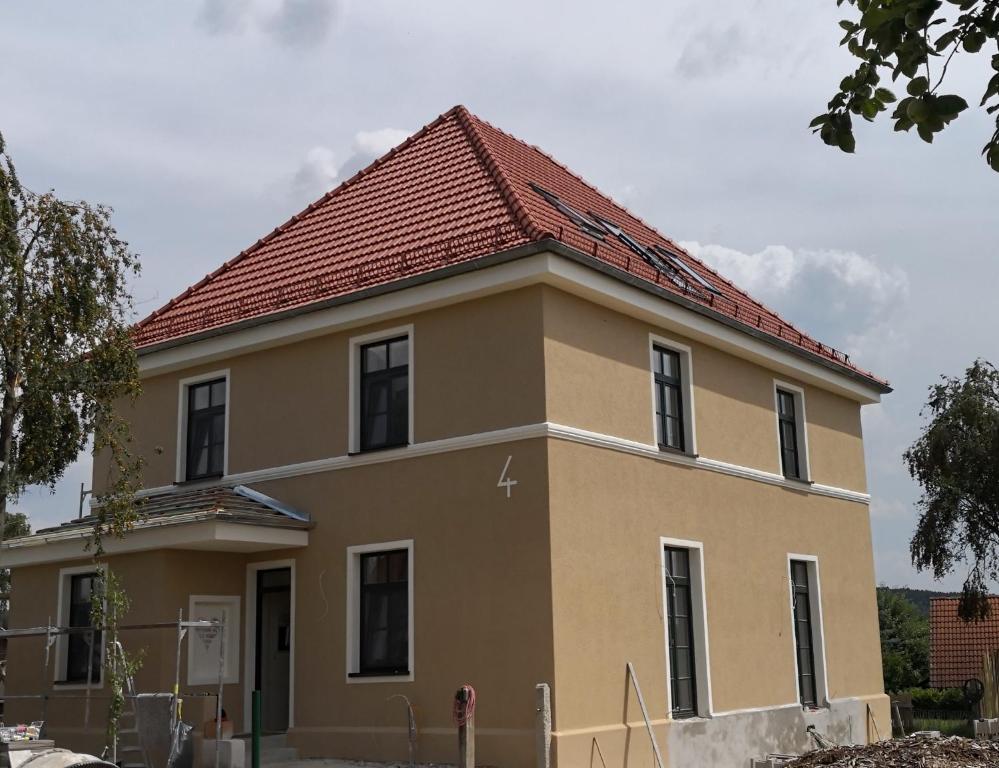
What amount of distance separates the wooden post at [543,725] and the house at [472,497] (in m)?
0.38

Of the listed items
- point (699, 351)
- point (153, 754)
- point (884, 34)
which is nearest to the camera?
point (884, 34)

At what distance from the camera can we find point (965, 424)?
33.5 m

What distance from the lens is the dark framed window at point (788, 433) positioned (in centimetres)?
2002

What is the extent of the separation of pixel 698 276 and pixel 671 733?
8542 millimetres

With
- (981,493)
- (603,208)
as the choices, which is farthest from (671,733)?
(981,493)

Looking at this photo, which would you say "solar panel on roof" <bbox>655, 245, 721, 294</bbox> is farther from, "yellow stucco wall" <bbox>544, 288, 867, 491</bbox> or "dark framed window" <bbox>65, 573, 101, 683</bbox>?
"dark framed window" <bbox>65, 573, 101, 683</bbox>

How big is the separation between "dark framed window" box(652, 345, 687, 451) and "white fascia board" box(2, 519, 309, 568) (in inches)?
206

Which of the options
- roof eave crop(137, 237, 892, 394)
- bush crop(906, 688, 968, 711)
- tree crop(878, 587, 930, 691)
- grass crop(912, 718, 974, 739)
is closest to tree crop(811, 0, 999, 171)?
roof eave crop(137, 237, 892, 394)

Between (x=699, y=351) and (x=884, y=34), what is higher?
(x=699, y=351)

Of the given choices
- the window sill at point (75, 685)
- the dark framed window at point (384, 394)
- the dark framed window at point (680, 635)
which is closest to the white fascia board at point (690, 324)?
the dark framed window at point (384, 394)

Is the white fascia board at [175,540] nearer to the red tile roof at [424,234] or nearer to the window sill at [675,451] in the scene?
the red tile roof at [424,234]

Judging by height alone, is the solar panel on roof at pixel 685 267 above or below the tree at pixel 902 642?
above

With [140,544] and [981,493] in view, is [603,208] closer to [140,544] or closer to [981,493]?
[140,544]

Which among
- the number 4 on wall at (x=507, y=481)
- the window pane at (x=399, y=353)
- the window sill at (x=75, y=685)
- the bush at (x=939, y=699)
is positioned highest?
the window pane at (x=399, y=353)
